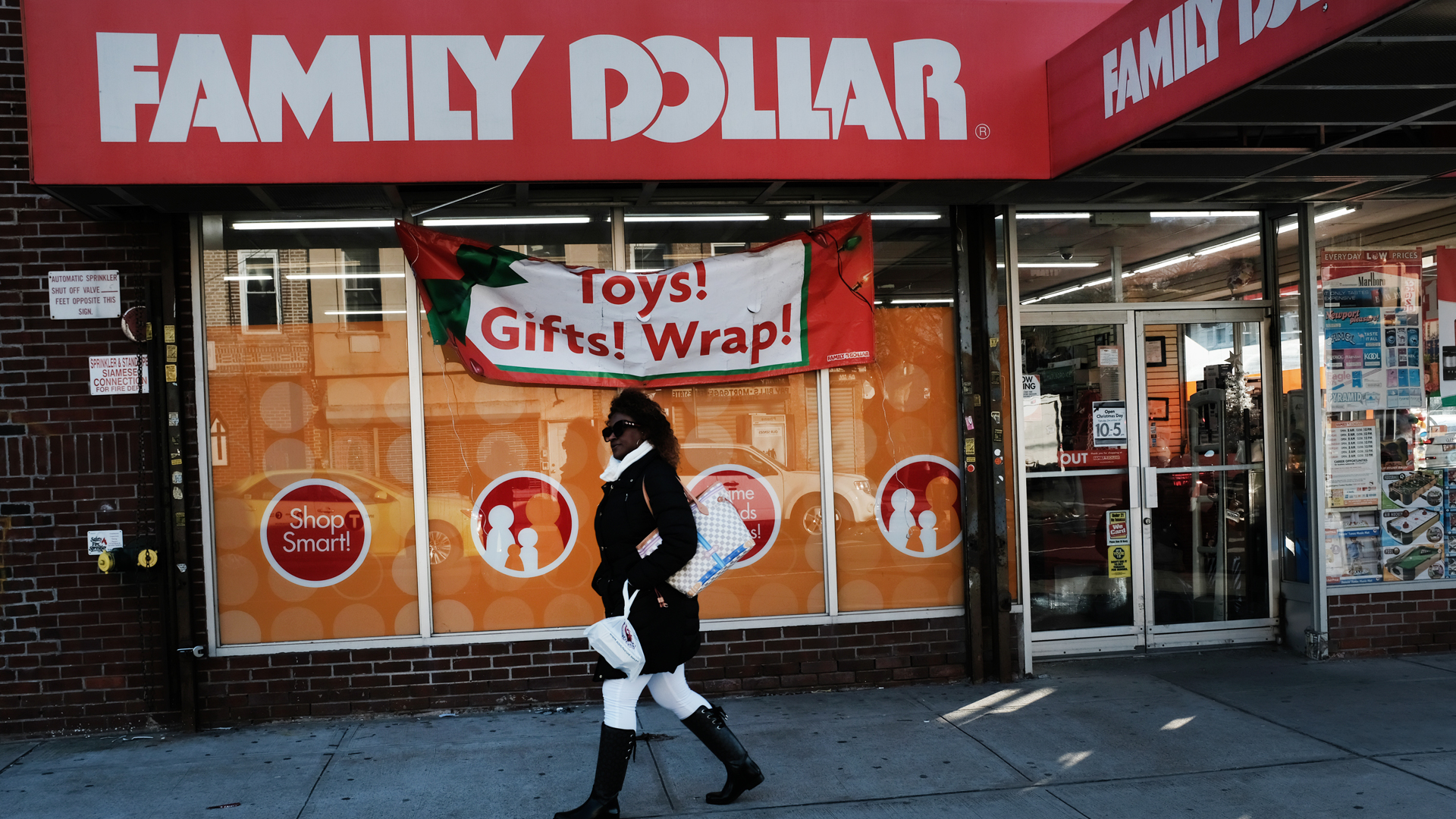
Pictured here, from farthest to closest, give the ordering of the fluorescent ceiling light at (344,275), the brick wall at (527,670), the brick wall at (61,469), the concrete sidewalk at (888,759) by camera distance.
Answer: the fluorescent ceiling light at (344,275), the brick wall at (527,670), the brick wall at (61,469), the concrete sidewalk at (888,759)

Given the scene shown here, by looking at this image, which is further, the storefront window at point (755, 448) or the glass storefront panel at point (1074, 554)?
the glass storefront panel at point (1074, 554)

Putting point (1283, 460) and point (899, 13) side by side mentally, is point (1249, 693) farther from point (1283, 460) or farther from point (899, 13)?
point (899, 13)

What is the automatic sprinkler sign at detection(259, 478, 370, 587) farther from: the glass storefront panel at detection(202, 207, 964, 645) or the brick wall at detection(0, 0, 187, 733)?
the brick wall at detection(0, 0, 187, 733)

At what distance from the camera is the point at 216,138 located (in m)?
5.38

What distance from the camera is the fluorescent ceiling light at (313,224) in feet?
20.8

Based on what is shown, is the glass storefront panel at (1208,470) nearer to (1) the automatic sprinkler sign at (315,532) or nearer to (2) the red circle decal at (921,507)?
(2) the red circle decal at (921,507)

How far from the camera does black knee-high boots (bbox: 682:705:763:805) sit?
4605 mm

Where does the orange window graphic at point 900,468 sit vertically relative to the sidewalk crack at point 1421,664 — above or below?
above

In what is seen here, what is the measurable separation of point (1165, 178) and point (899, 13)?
1.87 metres

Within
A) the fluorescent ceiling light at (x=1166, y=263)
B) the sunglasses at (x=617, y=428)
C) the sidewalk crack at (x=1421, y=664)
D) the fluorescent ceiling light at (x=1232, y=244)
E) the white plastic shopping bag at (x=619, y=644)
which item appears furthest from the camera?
the fluorescent ceiling light at (x=1232, y=244)

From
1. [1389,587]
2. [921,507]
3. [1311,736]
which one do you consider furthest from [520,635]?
[1389,587]

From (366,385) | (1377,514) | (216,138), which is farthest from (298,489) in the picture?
(1377,514)

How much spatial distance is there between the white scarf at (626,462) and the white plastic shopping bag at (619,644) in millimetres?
624

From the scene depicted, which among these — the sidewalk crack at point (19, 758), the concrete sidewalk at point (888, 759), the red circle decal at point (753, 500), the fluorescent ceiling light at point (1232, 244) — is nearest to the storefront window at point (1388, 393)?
the fluorescent ceiling light at point (1232, 244)
